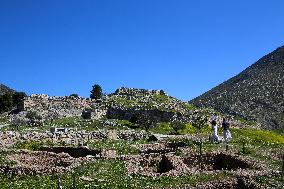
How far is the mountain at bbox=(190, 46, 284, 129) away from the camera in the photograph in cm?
10138

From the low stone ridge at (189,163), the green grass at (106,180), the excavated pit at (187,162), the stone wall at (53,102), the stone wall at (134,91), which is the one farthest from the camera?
the stone wall at (134,91)

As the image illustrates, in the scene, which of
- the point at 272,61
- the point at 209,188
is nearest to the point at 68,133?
the point at 209,188

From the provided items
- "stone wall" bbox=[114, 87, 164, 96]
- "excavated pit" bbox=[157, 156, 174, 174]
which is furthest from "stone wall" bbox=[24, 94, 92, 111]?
"excavated pit" bbox=[157, 156, 174, 174]

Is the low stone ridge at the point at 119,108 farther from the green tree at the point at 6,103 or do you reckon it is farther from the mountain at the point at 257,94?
the mountain at the point at 257,94

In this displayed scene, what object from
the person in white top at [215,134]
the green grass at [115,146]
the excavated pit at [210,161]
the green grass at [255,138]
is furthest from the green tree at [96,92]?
the excavated pit at [210,161]

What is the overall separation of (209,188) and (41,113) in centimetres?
4848

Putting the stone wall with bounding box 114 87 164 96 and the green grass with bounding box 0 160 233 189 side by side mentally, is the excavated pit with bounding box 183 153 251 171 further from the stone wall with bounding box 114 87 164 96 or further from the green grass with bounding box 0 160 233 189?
the stone wall with bounding box 114 87 164 96

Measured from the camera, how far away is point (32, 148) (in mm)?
38656

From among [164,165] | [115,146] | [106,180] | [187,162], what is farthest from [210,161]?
[106,180]

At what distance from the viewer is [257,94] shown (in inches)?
4564

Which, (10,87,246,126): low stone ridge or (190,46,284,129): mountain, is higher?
(190,46,284,129): mountain

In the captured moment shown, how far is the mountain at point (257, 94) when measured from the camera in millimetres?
101375

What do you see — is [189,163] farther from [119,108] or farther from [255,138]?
[119,108]

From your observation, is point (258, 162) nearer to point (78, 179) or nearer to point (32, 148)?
point (78, 179)
